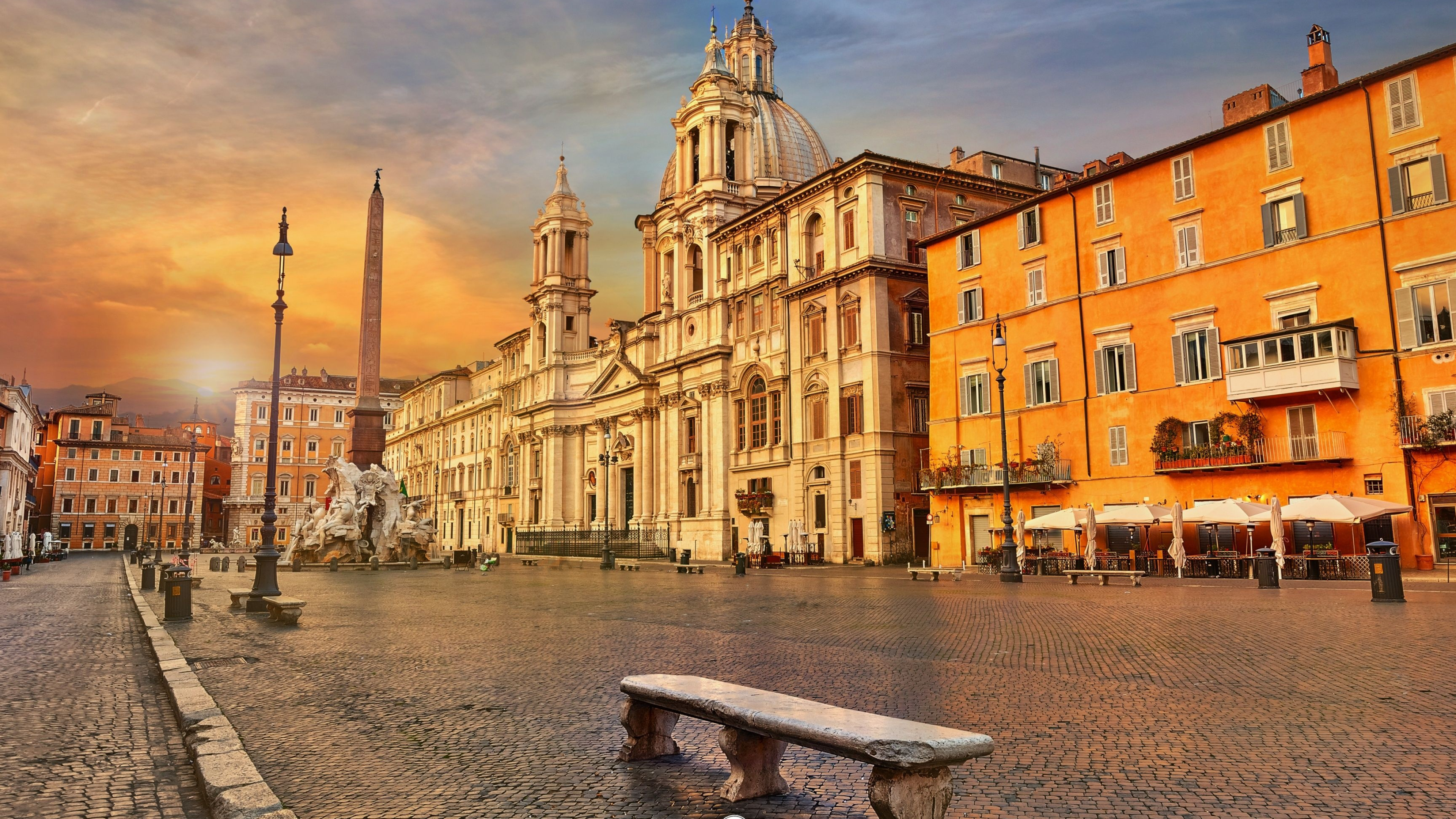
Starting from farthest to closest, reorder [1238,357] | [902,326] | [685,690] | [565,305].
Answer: [565,305]
[902,326]
[1238,357]
[685,690]

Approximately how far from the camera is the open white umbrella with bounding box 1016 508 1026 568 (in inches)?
1323

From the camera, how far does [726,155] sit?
197 ft

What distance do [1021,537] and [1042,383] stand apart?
6.30 m

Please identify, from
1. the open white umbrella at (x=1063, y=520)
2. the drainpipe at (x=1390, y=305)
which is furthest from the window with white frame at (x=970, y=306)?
the drainpipe at (x=1390, y=305)

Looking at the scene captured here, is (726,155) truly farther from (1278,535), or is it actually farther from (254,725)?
(254,725)

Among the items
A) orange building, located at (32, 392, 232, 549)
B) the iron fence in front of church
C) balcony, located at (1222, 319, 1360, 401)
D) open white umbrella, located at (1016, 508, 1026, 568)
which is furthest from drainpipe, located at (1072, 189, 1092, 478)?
orange building, located at (32, 392, 232, 549)

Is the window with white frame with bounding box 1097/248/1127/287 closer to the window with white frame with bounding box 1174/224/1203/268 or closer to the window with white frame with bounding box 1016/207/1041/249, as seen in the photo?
the window with white frame with bounding box 1174/224/1203/268

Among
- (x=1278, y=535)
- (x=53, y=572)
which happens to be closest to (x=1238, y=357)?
(x=1278, y=535)

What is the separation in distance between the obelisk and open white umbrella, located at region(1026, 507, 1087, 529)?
2662 centimetres

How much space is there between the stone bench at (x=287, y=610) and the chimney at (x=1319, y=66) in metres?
35.1

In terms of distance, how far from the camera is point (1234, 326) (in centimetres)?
3056

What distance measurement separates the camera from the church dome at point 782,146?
211 feet

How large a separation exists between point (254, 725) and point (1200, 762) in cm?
706

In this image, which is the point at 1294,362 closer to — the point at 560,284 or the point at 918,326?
the point at 918,326
